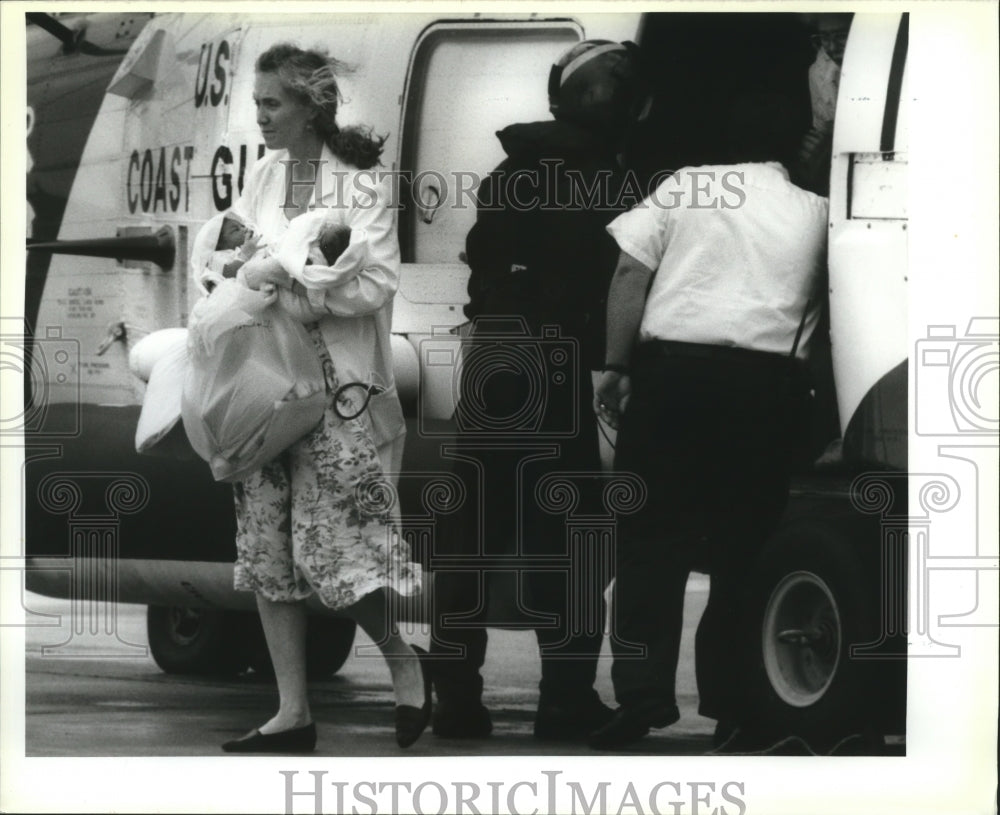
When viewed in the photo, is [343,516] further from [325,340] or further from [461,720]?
[461,720]

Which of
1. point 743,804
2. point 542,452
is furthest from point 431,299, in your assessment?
point 743,804

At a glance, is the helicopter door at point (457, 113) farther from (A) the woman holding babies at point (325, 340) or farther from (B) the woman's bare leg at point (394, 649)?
(B) the woman's bare leg at point (394, 649)

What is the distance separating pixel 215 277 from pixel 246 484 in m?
0.57

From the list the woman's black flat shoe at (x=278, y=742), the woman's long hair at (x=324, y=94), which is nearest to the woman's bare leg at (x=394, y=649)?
the woman's black flat shoe at (x=278, y=742)

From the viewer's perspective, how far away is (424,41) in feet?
26.2

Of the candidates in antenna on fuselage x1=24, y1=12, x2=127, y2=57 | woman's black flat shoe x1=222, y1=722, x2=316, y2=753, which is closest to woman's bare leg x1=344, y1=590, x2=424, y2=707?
woman's black flat shoe x1=222, y1=722, x2=316, y2=753

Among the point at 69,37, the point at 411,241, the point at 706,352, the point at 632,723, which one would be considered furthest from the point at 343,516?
the point at 69,37

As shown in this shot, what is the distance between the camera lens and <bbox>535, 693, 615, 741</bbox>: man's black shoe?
8.10 m

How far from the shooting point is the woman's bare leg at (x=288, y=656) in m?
8.12

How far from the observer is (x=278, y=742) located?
8125 mm

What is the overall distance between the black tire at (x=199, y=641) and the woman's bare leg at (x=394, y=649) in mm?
507

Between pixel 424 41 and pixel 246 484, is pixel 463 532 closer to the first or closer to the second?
pixel 246 484

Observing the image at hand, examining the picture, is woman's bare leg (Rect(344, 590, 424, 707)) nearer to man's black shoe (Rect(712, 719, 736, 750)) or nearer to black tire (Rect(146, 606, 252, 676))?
black tire (Rect(146, 606, 252, 676))

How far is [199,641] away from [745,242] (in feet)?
6.88
